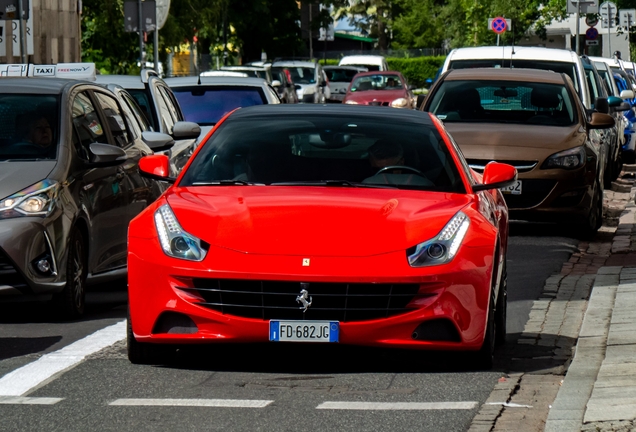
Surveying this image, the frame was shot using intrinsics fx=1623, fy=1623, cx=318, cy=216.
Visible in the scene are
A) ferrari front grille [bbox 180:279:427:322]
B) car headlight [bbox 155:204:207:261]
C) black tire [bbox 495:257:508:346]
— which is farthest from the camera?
black tire [bbox 495:257:508:346]

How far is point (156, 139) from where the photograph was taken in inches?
480

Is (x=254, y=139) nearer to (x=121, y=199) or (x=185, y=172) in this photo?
(x=185, y=172)

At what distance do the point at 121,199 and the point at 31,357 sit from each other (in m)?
3.02

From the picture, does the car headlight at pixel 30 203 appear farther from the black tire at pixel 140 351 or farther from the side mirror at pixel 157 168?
the black tire at pixel 140 351

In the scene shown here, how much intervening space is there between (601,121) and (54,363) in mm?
9444

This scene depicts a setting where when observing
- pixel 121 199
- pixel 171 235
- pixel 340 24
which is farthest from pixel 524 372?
pixel 340 24

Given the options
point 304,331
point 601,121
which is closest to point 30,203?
point 304,331

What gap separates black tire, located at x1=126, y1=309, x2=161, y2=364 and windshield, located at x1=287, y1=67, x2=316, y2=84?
A: 1695 inches

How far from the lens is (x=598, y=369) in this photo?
7.96 meters

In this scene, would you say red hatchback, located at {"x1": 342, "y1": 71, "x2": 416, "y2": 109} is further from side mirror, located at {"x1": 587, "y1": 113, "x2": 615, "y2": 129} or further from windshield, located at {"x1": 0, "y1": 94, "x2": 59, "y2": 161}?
windshield, located at {"x1": 0, "y1": 94, "x2": 59, "y2": 161}

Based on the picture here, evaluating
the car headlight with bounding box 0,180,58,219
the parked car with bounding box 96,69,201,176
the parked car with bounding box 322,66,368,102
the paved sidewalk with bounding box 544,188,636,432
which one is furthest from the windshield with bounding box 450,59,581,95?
the parked car with bounding box 322,66,368,102

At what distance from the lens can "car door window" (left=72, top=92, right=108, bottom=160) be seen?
10883mm

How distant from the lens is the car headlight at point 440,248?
778 cm

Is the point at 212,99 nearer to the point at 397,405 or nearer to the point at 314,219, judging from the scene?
the point at 314,219
